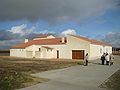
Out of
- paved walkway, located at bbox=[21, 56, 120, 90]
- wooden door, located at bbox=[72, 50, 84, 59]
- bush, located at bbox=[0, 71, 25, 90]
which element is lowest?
paved walkway, located at bbox=[21, 56, 120, 90]

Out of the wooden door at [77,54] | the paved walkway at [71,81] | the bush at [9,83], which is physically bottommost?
the paved walkway at [71,81]

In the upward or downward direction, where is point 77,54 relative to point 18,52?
downward

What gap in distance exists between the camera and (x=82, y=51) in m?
51.1

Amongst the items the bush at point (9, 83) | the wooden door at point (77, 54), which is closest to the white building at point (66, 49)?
the wooden door at point (77, 54)

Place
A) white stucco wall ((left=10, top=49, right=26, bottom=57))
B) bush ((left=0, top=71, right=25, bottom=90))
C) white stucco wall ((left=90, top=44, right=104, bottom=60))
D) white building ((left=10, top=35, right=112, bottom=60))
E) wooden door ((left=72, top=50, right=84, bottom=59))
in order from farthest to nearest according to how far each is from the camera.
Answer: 1. white stucco wall ((left=10, top=49, right=26, bottom=57))
2. wooden door ((left=72, top=50, right=84, bottom=59))
3. white building ((left=10, top=35, right=112, bottom=60))
4. white stucco wall ((left=90, top=44, right=104, bottom=60))
5. bush ((left=0, top=71, right=25, bottom=90))

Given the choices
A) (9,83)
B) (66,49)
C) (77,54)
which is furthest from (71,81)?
(66,49)

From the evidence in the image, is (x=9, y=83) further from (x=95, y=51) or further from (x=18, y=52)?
(x=18, y=52)

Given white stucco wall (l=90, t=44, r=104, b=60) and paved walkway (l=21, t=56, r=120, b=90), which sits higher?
white stucco wall (l=90, t=44, r=104, b=60)

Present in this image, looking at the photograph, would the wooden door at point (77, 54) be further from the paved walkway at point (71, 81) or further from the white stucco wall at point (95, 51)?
the paved walkway at point (71, 81)

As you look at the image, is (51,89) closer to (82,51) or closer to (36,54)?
(82,51)

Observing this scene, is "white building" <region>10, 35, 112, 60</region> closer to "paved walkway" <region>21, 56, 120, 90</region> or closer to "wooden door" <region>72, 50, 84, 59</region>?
"wooden door" <region>72, 50, 84, 59</region>

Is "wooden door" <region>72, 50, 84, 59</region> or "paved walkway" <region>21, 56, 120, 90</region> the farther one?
"wooden door" <region>72, 50, 84, 59</region>

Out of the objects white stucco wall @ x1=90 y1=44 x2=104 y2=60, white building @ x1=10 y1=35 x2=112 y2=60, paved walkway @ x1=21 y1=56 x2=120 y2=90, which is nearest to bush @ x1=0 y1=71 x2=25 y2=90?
paved walkway @ x1=21 y1=56 x2=120 y2=90

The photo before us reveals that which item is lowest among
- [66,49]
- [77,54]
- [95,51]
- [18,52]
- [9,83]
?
[9,83]
